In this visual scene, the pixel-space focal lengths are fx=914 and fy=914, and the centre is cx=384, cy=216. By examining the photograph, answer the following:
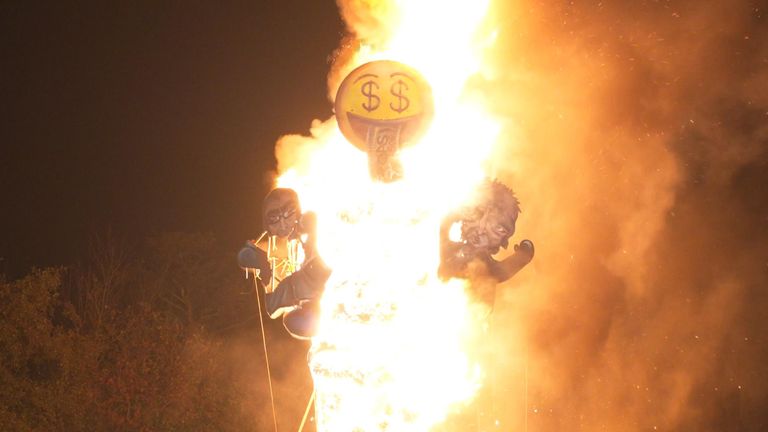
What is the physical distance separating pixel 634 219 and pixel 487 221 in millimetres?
5633

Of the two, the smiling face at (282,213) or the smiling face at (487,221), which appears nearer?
the smiling face at (487,221)

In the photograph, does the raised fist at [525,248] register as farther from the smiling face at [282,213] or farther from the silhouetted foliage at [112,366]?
the silhouetted foliage at [112,366]

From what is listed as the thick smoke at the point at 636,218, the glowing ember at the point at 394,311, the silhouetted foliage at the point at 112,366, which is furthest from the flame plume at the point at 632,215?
the silhouetted foliage at the point at 112,366

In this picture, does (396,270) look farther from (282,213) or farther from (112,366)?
(112,366)

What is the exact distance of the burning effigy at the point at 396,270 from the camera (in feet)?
28.2

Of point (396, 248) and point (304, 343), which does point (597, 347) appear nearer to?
point (396, 248)

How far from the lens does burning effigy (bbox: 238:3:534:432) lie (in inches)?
339

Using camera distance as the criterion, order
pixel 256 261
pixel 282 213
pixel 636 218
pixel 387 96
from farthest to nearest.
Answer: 1. pixel 636 218
2. pixel 256 261
3. pixel 282 213
4. pixel 387 96

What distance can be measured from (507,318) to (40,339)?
10.5 metres

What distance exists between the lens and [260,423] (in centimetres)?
2339

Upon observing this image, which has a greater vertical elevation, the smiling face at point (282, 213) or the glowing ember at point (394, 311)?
the smiling face at point (282, 213)

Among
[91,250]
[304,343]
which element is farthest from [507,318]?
[91,250]

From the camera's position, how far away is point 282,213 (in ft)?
31.1

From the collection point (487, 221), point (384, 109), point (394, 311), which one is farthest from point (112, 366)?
point (487, 221)
